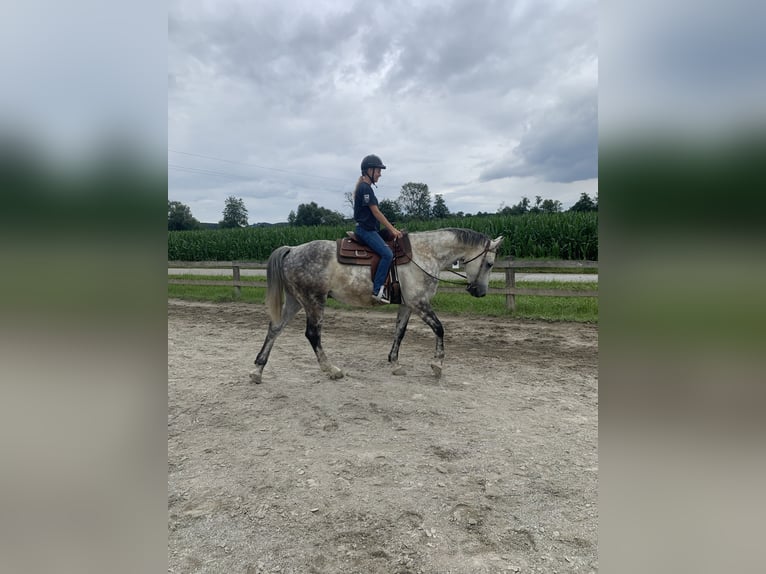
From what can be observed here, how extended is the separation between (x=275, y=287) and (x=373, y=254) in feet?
4.14

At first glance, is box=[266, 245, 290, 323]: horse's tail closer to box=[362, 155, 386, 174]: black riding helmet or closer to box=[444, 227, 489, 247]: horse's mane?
box=[362, 155, 386, 174]: black riding helmet

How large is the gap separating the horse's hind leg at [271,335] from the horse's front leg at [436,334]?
1570mm

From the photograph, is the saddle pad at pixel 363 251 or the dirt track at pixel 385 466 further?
the saddle pad at pixel 363 251

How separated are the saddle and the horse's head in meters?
0.89

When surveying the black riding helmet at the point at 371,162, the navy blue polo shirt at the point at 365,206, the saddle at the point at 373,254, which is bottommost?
the saddle at the point at 373,254

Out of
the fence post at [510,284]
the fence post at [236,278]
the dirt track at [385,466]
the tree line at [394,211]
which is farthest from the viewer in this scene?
the tree line at [394,211]

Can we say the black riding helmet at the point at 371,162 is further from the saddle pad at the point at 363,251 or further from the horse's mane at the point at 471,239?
the horse's mane at the point at 471,239

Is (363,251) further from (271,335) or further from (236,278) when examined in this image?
(236,278)

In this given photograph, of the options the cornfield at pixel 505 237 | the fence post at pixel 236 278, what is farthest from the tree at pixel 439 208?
the fence post at pixel 236 278

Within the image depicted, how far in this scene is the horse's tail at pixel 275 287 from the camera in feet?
15.5

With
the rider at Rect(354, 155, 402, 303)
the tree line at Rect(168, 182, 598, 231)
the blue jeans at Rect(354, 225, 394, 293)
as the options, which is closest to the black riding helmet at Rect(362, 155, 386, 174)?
the rider at Rect(354, 155, 402, 303)
